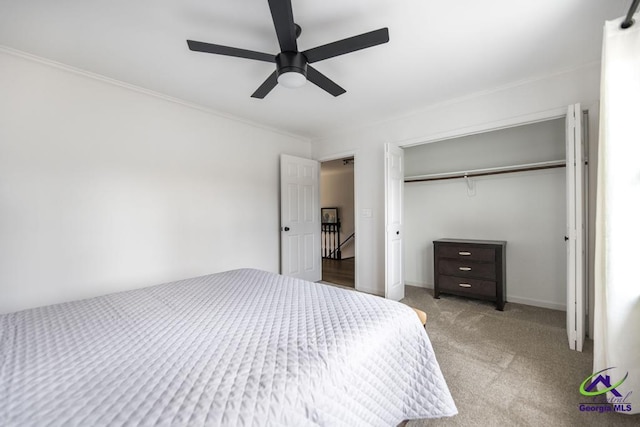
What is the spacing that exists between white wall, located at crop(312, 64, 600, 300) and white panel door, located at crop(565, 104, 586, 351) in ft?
1.18

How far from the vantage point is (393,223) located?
3.40 m

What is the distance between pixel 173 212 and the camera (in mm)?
2930

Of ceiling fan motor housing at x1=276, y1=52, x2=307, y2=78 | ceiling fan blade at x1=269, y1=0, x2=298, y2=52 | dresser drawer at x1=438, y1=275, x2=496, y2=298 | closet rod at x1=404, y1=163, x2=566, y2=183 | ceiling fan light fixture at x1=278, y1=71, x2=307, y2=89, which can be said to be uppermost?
ceiling fan blade at x1=269, y1=0, x2=298, y2=52

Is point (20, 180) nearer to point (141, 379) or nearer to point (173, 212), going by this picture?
point (173, 212)

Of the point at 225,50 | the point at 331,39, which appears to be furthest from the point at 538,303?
the point at 225,50

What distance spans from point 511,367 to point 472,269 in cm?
144

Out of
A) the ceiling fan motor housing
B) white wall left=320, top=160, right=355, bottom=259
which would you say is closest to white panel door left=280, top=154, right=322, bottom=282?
the ceiling fan motor housing

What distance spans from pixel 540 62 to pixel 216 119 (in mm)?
3434

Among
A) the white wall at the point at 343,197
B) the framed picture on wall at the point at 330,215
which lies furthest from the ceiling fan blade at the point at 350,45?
the framed picture on wall at the point at 330,215

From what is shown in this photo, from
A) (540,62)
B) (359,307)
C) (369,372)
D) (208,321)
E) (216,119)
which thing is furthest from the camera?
(216,119)

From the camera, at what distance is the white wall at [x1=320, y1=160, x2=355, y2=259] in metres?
7.26

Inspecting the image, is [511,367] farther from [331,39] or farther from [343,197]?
[343,197]

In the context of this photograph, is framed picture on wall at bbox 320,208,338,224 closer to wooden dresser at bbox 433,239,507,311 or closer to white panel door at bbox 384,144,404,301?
white panel door at bbox 384,144,404,301

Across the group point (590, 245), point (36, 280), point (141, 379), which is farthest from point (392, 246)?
point (36, 280)
